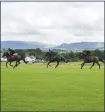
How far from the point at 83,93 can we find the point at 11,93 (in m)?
3.70

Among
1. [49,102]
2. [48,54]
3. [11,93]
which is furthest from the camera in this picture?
[48,54]

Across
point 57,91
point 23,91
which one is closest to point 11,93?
point 23,91

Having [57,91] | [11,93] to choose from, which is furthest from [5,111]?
[57,91]

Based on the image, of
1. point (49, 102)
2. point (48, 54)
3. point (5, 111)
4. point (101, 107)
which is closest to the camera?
point (5, 111)

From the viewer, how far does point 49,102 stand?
1903 cm

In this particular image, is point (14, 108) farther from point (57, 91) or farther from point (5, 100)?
point (57, 91)

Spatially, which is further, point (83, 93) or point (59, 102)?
point (83, 93)

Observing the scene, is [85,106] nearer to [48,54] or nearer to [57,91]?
[57,91]

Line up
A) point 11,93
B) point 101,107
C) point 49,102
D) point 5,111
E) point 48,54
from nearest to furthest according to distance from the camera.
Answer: point 5,111 → point 101,107 → point 49,102 → point 11,93 → point 48,54

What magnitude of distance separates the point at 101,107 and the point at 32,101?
129 inches

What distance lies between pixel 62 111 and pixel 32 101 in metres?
2.83

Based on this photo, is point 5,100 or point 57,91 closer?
point 5,100

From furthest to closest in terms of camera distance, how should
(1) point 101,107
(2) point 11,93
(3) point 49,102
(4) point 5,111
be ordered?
(2) point 11,93 < (3) point 49,102 < (1) point 101,107 < (4) point 5,111

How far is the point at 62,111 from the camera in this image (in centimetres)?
1675
